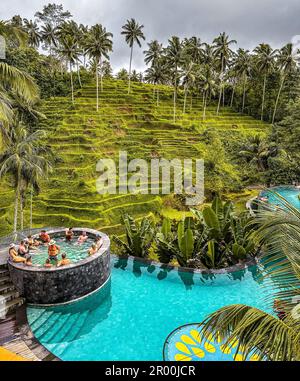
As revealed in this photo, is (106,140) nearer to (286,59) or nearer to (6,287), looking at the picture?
(6,287)

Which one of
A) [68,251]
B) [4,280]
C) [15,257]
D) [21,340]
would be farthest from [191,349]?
[4,280]

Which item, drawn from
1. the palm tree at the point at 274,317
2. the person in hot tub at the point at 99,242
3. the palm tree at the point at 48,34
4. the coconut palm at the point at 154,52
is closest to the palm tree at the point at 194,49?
the coconut palm at the point at 154,52

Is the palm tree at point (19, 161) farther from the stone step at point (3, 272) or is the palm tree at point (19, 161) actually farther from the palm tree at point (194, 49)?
the palm tree at point (194, 49)

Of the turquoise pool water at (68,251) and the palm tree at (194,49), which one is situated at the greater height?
the palm tree at (194,49)

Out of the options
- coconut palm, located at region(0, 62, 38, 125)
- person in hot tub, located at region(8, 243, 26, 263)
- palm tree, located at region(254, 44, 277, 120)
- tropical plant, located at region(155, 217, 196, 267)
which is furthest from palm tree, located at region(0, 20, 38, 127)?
palm tree, located at region(254, 44, 277, 120)

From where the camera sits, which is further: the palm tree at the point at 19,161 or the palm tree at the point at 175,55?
the palm tree at the point at 175,55
